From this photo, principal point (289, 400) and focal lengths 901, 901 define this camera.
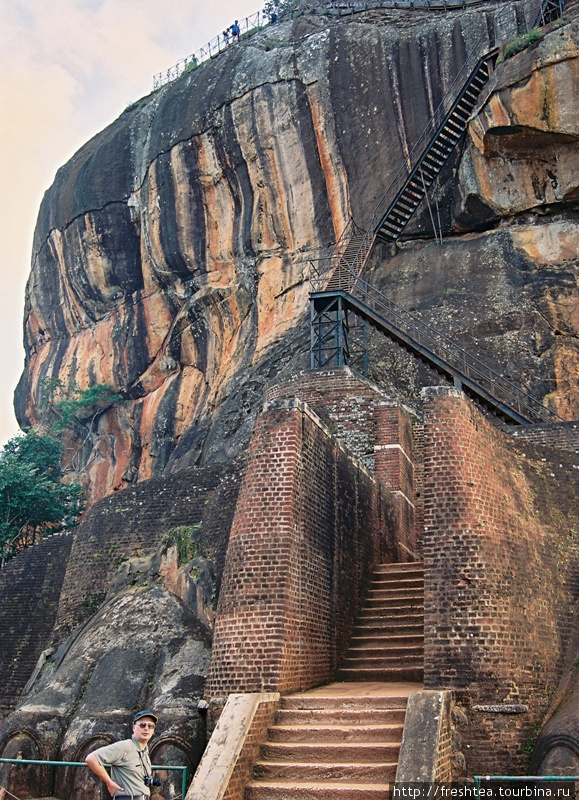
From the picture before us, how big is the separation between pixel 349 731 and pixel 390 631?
10.6 ft

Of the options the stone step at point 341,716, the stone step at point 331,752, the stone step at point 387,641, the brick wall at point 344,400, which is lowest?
the stone step at point 331,752

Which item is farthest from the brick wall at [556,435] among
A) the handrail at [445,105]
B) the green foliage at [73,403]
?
the green foliage at [73,403]

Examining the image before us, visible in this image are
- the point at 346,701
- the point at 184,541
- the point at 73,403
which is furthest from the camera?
the point at 73,403

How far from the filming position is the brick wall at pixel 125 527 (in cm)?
1761

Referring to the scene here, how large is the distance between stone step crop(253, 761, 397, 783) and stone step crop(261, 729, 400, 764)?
11 centimetres

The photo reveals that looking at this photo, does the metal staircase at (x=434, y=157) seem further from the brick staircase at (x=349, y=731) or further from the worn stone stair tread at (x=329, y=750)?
the worn stone stair tread at (x=329, y=750)

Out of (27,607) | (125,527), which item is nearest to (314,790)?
(125,527)

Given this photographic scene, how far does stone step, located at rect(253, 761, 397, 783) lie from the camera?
28.9ft

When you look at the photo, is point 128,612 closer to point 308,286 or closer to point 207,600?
point 207,600

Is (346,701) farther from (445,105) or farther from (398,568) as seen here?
(445,105)

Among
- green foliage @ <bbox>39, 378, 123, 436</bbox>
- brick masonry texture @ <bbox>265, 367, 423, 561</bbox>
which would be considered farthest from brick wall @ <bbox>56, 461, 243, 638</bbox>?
green foliage @ <bbox>39, 378, 123, 436</bbox>

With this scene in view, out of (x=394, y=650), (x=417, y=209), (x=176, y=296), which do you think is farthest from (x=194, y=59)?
(x=394, y=650)

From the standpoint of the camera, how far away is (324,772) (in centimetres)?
898

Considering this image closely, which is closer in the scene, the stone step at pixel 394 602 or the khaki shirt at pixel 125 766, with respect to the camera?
the khaki shirt at pixel 125 766
